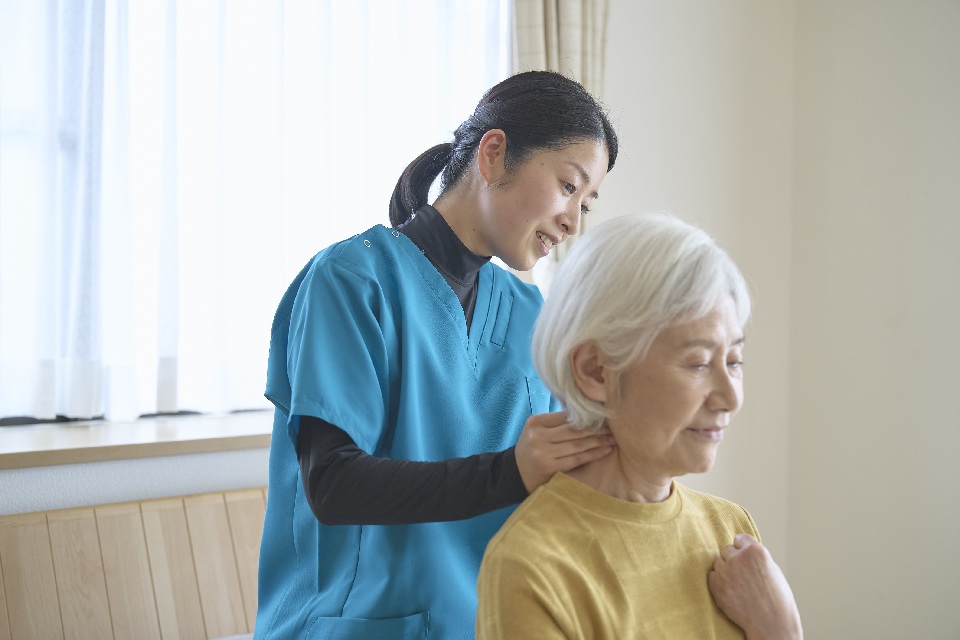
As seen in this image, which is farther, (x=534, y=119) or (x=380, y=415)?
(x=534, y=119)

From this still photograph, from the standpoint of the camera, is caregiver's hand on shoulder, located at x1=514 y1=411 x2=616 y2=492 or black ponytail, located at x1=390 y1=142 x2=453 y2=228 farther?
black ponytail, located at x1=390 y1=142 x2=453 y2=228

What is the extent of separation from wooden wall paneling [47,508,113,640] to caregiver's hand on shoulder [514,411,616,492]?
1.33m

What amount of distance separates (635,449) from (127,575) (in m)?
1.42

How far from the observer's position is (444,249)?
1470 mm

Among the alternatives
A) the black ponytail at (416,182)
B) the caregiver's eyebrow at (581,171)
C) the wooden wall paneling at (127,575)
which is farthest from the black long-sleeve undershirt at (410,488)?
the wooden wall paneling at (127,575)

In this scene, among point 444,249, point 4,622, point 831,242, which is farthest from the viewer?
point 831,242

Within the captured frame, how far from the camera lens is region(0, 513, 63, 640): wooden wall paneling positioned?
75.4 inches

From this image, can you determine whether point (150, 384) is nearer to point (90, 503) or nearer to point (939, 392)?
point (90, 503)

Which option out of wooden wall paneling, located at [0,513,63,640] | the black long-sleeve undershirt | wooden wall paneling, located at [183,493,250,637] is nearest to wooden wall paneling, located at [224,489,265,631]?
wooden wall paneling, located at [183,493,250,637]

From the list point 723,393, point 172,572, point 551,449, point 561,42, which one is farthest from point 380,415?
point 561,42

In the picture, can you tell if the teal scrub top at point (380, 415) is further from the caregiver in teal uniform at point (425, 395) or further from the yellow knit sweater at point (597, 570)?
the yellow knit sweater at point (597, 570)

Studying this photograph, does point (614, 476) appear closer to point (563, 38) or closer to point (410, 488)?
point (410, 488)

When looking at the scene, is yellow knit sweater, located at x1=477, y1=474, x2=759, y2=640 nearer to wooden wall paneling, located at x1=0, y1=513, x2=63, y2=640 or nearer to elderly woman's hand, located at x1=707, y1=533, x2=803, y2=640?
elderly woman's hand, located at x1=707, y1=533, x2=803, y2=640

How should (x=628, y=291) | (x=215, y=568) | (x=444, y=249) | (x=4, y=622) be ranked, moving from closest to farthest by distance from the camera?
1. (x=628, y=291)
2. (x=444, y=249)
3. (x=4, y=622)
4. (x=215, y=568)
